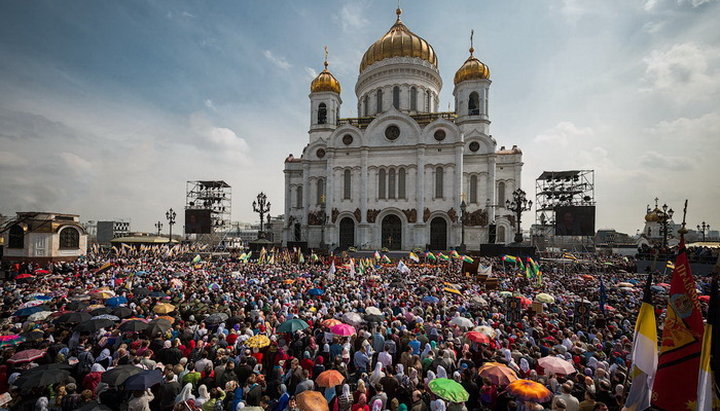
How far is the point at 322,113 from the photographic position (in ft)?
141

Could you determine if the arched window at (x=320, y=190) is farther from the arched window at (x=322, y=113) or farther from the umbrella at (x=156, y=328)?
the umbrella at (x=156, y=328)

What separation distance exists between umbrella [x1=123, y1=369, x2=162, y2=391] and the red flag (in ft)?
26.2

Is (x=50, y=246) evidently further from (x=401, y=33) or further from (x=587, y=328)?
(x=401, y=33)

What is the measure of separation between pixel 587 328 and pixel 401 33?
4219 cm

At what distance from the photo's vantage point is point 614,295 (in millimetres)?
14656

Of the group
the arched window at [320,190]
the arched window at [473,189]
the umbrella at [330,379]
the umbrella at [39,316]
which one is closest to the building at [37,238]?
the umbrella at [39,316]

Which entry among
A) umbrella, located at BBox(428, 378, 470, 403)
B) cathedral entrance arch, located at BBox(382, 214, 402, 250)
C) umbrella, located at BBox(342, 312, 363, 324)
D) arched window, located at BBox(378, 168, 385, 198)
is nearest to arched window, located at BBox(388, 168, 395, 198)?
arched window, located at BBox(378, 168, 385, 198)

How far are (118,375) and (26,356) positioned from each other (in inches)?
112

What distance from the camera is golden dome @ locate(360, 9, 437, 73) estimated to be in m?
41.8

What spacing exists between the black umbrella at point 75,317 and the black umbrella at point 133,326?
1329mm

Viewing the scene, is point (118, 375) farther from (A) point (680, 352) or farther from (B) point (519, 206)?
(B) point (519, 206)

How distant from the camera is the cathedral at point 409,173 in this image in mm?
36281

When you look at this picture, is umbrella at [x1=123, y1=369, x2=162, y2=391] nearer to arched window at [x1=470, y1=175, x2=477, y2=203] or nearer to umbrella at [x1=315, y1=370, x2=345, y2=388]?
umbrella at [x1=315, y1=370, x2=345, y2=388]

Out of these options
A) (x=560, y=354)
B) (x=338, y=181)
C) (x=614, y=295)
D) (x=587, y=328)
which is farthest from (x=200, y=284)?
(x=338, y=181)
